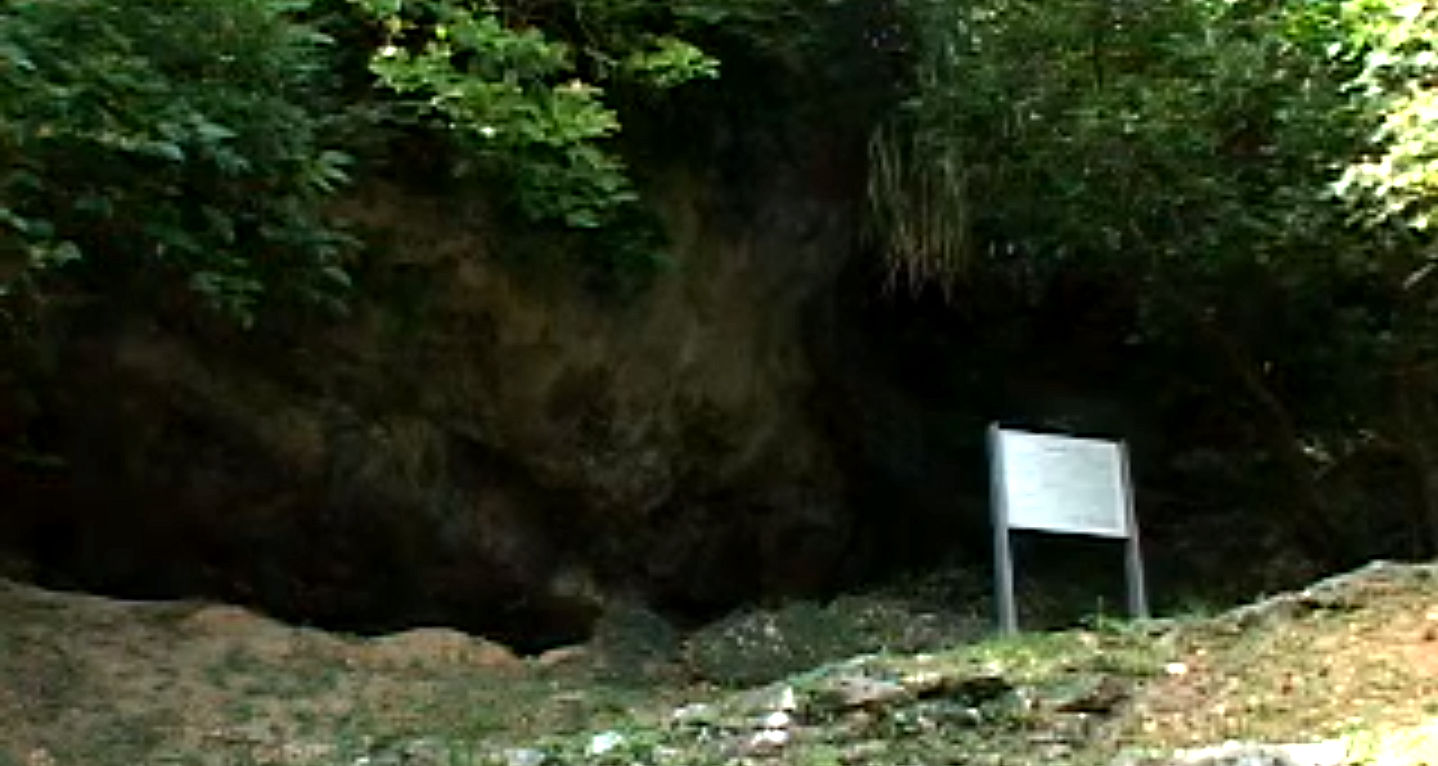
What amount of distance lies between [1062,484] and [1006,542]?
0.57 meters

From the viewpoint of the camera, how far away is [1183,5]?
30.3ft

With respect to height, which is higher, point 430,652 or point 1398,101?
point 1398,101

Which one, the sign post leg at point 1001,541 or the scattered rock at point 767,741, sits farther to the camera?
the sign post leg at point 1001,541

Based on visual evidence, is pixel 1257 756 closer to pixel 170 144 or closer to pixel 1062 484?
pixel 1062 484

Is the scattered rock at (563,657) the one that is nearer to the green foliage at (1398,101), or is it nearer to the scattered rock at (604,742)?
the scattered rock at (604,742)

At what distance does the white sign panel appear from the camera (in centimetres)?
817

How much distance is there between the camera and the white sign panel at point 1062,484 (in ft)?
26.8

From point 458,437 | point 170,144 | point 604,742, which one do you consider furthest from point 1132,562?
point 170,144

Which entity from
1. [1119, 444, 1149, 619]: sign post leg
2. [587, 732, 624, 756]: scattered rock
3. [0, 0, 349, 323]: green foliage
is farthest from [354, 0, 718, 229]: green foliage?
[587, 732, 624, 756]: scattered rock

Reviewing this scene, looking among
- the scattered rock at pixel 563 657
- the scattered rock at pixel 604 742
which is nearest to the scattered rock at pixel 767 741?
the scattered rock at pixel 604 742

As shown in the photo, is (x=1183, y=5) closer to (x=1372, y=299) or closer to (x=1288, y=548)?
(x=1372, y=299)

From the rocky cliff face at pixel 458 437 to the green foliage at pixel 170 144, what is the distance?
5.24 feet

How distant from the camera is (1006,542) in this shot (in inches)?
312

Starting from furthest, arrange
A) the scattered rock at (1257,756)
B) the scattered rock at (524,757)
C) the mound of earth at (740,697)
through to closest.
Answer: the scattered rock at (524,757) → the mound of earth at (740,697) → the scattered rock at (1257,756)
